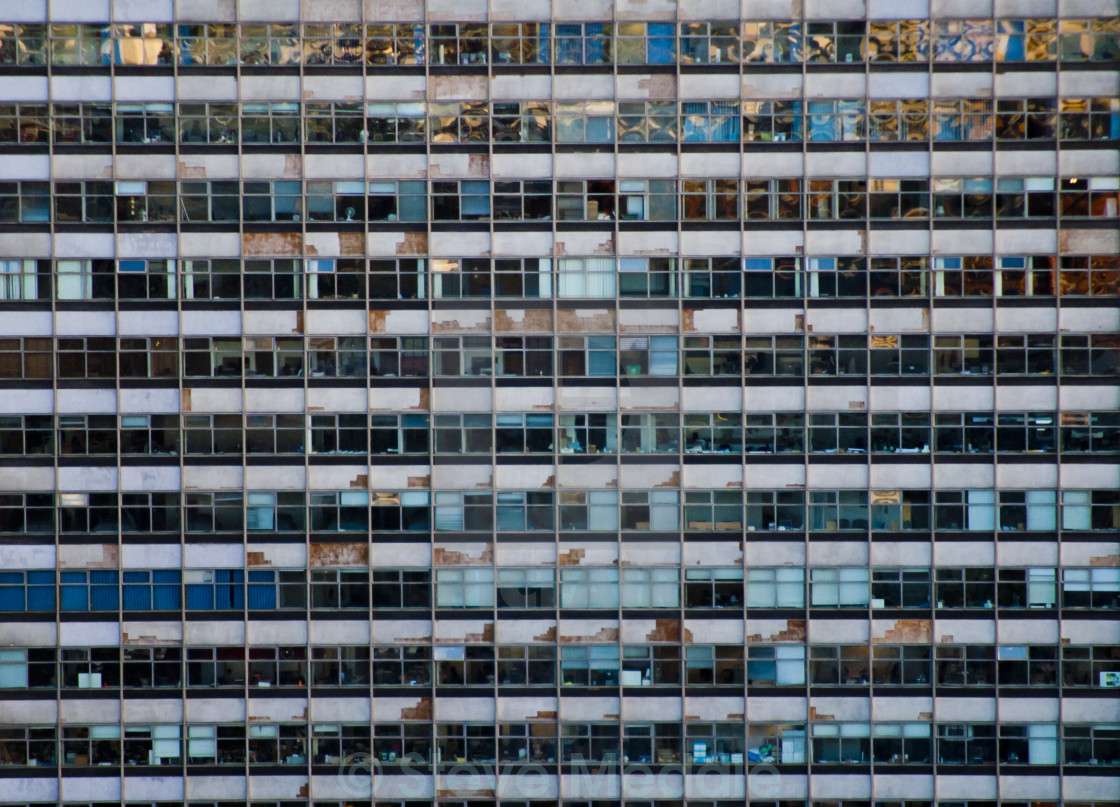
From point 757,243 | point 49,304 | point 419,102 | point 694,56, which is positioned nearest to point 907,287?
point 757,243

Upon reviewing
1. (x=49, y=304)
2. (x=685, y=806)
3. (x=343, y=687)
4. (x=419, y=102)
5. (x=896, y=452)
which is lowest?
(x=685, y=806)

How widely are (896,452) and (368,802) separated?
77.2 feet

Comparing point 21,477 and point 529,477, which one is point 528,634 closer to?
point 529,477

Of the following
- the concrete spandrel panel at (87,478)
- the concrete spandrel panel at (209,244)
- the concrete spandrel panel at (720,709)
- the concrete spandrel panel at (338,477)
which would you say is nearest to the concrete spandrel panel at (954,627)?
the concrete spandrel panel at (720,709)

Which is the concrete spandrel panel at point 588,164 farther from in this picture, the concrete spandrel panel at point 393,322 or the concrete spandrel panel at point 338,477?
the concrete spandrel panel at point 338,477

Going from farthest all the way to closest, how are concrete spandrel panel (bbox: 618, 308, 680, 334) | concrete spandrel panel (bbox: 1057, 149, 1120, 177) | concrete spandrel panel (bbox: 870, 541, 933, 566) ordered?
concrete spandrel panel (bbox: 870, 541, 933, 566)
concrete spandrel panel (bbox: 618, 308, 680, 334)
concrete spandrel panel (bbox: 1057, 149, 1120, 177)

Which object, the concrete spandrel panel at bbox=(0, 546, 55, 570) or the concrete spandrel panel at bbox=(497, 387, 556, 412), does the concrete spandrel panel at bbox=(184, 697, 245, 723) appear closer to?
the concrete spandrel panel at bbox=(0, 546, 55, 570)

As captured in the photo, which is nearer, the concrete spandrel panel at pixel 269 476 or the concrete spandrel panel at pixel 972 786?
the concrete spandrel panel at pixel 972 786

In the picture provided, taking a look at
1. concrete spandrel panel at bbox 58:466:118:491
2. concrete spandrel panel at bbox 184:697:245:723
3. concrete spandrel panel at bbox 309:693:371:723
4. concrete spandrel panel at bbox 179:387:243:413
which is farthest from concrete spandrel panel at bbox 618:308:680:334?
concrete spandrel panel at bbox 184:697:245:723

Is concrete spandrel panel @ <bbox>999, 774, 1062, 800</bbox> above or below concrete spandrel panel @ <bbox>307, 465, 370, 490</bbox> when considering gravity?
below

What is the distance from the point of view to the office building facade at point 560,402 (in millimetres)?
44688

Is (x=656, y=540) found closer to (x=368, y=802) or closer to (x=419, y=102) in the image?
(x=368, y=802)

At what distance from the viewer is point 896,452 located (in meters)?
44.9

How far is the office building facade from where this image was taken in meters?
44.7
